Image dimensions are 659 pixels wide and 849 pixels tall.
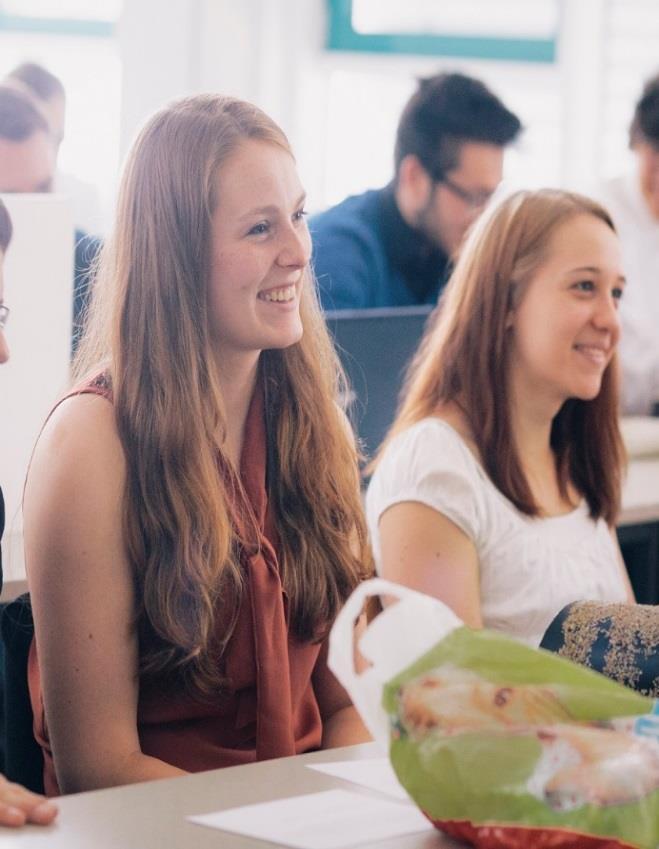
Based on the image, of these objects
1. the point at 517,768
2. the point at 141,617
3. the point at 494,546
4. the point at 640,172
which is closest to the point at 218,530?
the point at 141,617

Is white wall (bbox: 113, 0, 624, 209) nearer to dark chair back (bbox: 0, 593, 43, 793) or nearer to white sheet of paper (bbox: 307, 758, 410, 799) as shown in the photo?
dark chair back (bbox: 0, 593, 43, 793)

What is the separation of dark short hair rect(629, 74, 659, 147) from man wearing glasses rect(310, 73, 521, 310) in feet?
1.65

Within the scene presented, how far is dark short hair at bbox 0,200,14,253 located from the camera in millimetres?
1945

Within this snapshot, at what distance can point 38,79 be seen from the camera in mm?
3797

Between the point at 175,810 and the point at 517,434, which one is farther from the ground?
the point at 517,434

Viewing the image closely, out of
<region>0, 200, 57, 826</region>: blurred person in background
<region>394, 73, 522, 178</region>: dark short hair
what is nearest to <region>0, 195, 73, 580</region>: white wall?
<region>0, 200, 57, 826</region>: blurred person in background

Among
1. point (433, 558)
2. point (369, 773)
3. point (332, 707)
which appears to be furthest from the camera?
point (433, 558)

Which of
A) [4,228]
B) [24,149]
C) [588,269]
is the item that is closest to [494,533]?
[588,269]

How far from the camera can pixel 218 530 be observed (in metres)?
1.60

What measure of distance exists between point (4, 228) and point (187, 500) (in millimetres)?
577

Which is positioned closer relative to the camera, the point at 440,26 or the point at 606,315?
the point at 606,315

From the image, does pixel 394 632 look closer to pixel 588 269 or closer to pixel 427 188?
pixel 588 269

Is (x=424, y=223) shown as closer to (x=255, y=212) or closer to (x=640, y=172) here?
(x=640, y=172)

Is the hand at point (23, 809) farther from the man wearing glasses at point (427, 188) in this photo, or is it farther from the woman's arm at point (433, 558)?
the man wearing glasses at point (427, 188)
